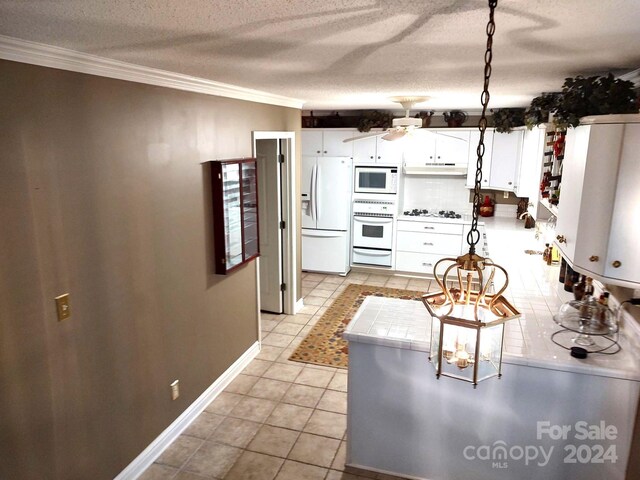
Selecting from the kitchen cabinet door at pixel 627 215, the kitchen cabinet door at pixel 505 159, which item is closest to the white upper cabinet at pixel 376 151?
the kitchen cabinet door at pixel 505 159

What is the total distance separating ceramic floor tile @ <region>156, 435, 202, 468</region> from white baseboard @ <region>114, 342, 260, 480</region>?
0.10 ft

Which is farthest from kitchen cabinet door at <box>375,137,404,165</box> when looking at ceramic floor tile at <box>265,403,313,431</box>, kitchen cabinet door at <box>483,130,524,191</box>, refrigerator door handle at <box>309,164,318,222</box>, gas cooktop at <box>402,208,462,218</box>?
ceramic floor tile at <box>265,403,313,431</box>

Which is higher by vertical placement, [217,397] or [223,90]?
[223,90]

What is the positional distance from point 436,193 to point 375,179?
1029 mm

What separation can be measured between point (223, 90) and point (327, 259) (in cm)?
363

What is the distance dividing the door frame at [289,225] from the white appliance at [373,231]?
157cm

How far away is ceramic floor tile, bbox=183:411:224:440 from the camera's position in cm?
320

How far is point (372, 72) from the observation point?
256 centimetres

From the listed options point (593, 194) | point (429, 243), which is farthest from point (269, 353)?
point (593, 194)

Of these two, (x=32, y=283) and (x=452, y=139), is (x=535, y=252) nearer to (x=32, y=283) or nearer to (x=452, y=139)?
(x=452, y=139)

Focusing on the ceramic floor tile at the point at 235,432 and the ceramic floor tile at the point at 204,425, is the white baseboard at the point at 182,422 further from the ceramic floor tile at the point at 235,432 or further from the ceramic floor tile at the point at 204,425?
the ceramic floor tile at the point at 235,432

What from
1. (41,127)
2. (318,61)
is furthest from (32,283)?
(318,61)

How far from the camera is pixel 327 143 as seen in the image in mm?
6500

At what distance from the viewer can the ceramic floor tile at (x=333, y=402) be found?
3500 millimetres
